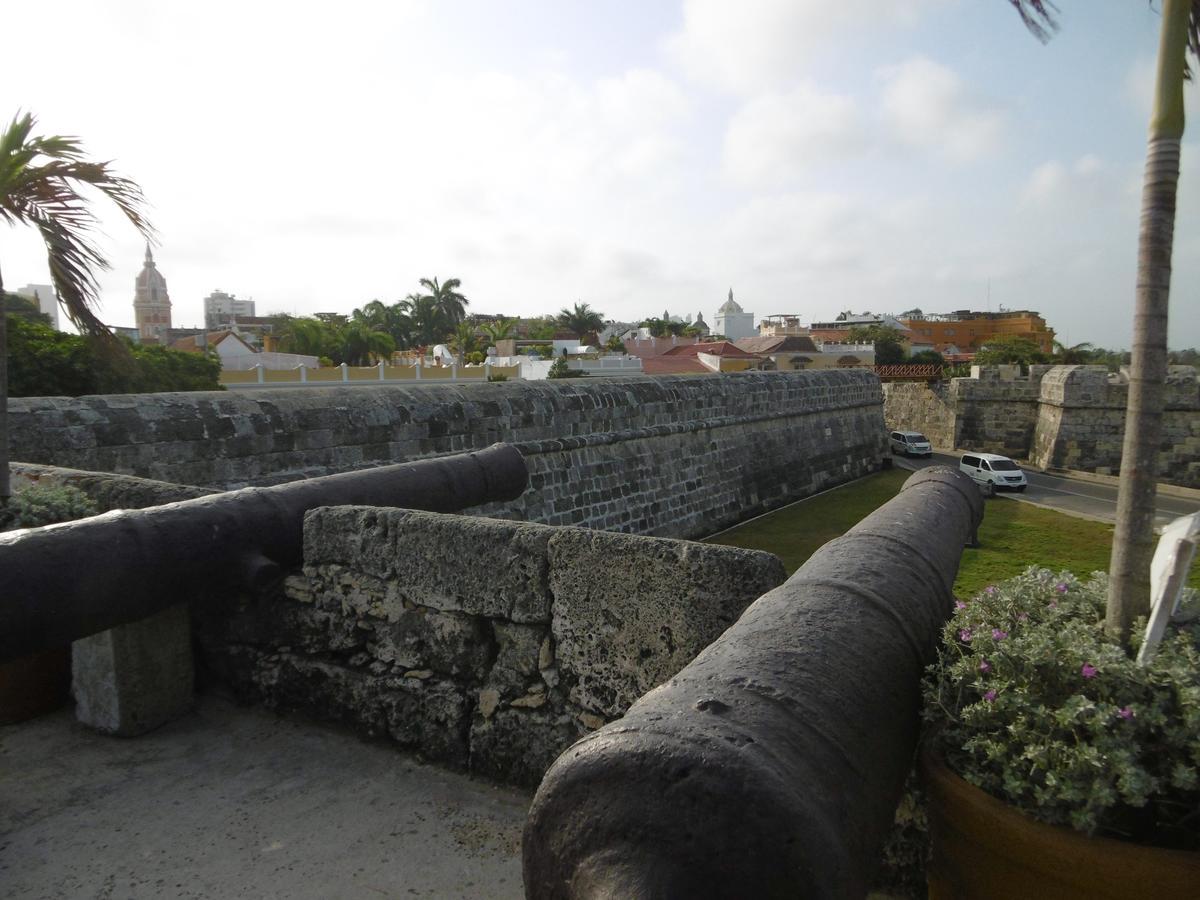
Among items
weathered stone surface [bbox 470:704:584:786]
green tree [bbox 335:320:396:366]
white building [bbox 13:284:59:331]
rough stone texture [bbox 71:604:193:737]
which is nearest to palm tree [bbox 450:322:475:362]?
green tree [bbox 335:320:396:366]

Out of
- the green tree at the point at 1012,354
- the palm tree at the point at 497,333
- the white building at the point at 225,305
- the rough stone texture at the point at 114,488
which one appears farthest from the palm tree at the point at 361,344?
the white building at the point at 225,305

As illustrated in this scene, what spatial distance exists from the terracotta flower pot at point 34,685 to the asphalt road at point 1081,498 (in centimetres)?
1710

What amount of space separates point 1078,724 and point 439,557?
82.5 inches

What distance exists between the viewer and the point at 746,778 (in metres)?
1.27

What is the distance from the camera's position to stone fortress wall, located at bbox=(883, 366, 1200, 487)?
22.1 meters

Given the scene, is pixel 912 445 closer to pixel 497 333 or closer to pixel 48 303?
pixel 497 333

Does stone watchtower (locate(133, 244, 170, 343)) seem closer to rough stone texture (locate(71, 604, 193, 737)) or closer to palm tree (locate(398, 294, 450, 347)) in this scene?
palm tree (locate(398, 294, 450, 347))

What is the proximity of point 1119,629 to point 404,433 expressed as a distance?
6.62 metres

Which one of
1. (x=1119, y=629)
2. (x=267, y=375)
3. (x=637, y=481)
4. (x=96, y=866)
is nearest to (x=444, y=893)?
(x=96, y=866)

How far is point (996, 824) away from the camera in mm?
1629

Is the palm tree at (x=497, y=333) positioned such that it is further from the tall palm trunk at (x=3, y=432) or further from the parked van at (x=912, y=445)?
the tall palm trunk at (x=3, y=432)

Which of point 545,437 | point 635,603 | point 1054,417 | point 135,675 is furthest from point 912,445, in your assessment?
point 135,675

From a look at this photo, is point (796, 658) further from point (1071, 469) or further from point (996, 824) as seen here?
point (1071, 469)

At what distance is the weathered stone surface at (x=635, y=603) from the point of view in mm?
2422
